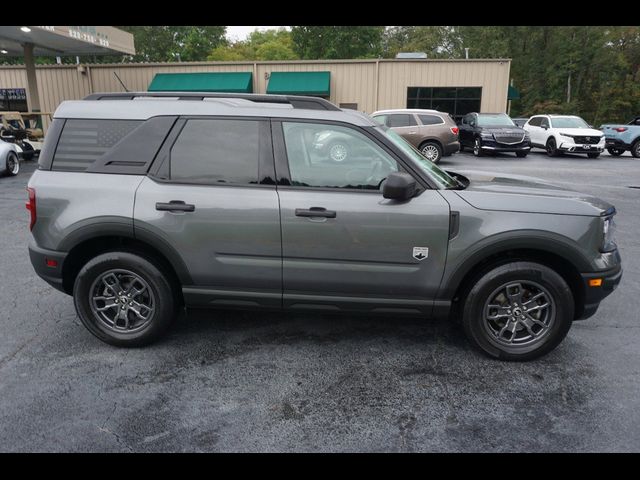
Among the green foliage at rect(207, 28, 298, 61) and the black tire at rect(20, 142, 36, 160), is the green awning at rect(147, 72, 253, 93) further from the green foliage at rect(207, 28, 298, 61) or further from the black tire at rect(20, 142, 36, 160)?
the green foliage at rect(207, 28, 298, 61)

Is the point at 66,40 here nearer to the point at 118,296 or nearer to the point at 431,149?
the point at 431,149

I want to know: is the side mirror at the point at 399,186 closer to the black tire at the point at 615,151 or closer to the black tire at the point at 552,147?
the black tire at the point at 552,147

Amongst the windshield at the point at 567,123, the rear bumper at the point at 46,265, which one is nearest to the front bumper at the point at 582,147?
the windshield at the point at 567,123

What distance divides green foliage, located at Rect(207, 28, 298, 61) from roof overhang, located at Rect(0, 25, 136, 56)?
104 ft

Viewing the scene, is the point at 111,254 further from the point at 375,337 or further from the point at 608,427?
the point at 608,427

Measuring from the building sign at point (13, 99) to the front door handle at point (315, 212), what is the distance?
98.9 ft

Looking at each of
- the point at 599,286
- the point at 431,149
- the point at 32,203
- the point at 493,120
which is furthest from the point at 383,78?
the point at 32,203

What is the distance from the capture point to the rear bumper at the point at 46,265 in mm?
3764

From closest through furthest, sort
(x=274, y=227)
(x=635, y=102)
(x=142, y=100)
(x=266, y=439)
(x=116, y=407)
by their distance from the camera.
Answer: (x=266, y=439)
(x=116, y=407)
(x=274, y=227)
(x=142, y=100)
(x=635, y=102)

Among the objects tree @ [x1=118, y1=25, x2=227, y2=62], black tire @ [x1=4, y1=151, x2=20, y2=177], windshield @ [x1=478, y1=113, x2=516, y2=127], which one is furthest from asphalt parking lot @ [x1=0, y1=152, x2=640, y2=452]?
tree @ [x1=118, y1=25, x2=227, y2=62]
